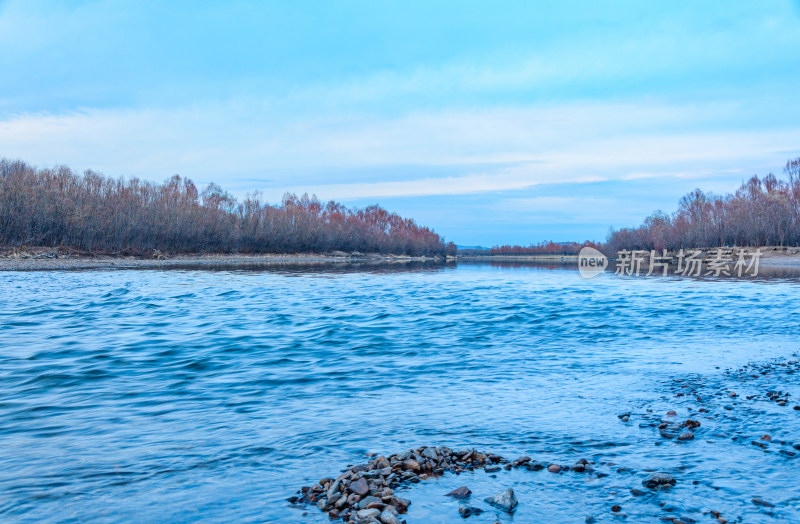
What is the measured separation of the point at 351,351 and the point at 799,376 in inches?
297

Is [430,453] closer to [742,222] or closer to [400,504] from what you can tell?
[400,504]

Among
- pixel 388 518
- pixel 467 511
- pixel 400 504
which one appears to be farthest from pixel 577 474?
pixel 388 518

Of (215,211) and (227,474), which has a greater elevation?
(215,211)

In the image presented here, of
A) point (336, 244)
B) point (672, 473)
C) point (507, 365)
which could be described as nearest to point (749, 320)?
point (507, 365)

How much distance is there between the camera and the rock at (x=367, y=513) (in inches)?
142

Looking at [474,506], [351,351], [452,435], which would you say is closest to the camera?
[474,506]

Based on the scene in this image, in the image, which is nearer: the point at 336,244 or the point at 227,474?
the point at 227,474

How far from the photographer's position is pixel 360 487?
4.01 metres

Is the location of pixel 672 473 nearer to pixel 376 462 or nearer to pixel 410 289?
pixel 376 462

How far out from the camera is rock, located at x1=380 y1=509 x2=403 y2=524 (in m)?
3.51

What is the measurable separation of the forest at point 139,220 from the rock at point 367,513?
66645 mm

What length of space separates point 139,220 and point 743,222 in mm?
88540

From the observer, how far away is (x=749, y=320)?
14773mm

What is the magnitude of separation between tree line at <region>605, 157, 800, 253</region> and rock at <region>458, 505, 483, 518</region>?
3585 inches
